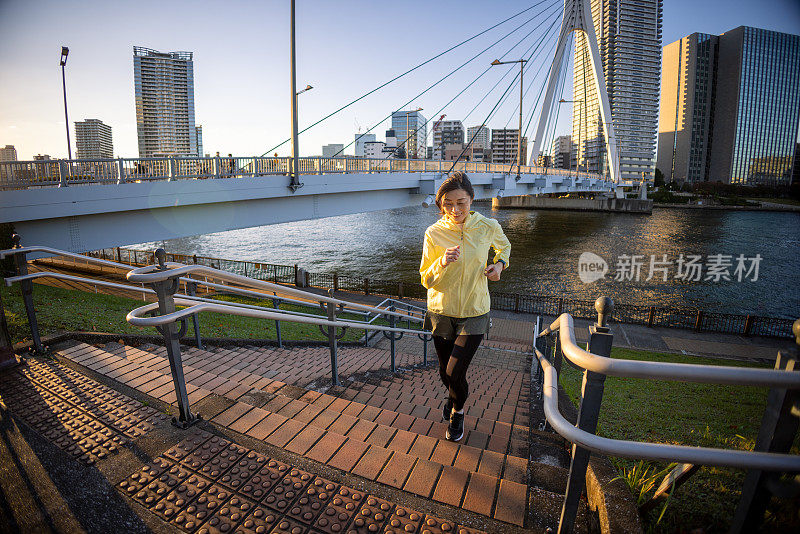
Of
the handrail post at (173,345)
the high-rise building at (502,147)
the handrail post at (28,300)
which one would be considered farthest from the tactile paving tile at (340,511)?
the high-rise building at (502,147)

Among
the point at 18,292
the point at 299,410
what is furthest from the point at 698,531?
the point at 18,292

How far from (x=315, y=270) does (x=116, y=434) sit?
2588cm

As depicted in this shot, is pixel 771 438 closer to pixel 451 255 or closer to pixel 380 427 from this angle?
pixel 451 255

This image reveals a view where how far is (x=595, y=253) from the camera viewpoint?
3609cm

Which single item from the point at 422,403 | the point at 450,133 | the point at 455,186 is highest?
the point at 450,133

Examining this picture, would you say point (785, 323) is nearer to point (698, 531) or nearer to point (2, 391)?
point (698, 531)

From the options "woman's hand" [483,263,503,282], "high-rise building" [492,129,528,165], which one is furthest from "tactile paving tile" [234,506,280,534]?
"high-rise building" [492,129,528,165]

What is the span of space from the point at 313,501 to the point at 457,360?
1.31 metres

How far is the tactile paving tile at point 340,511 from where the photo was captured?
1.85m

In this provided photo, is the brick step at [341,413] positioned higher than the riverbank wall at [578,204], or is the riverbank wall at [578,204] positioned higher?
the riverbank wall at [578,204]

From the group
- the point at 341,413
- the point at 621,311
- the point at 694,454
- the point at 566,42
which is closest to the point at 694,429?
the point at 341,413

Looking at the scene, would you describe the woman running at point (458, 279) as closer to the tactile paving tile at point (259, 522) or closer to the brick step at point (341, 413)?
the brick step at point (341, 413)

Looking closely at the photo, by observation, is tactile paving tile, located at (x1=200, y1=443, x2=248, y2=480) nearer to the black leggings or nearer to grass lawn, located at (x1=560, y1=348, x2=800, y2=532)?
the black leggings

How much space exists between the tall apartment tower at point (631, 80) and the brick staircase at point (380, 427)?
10958 cm
